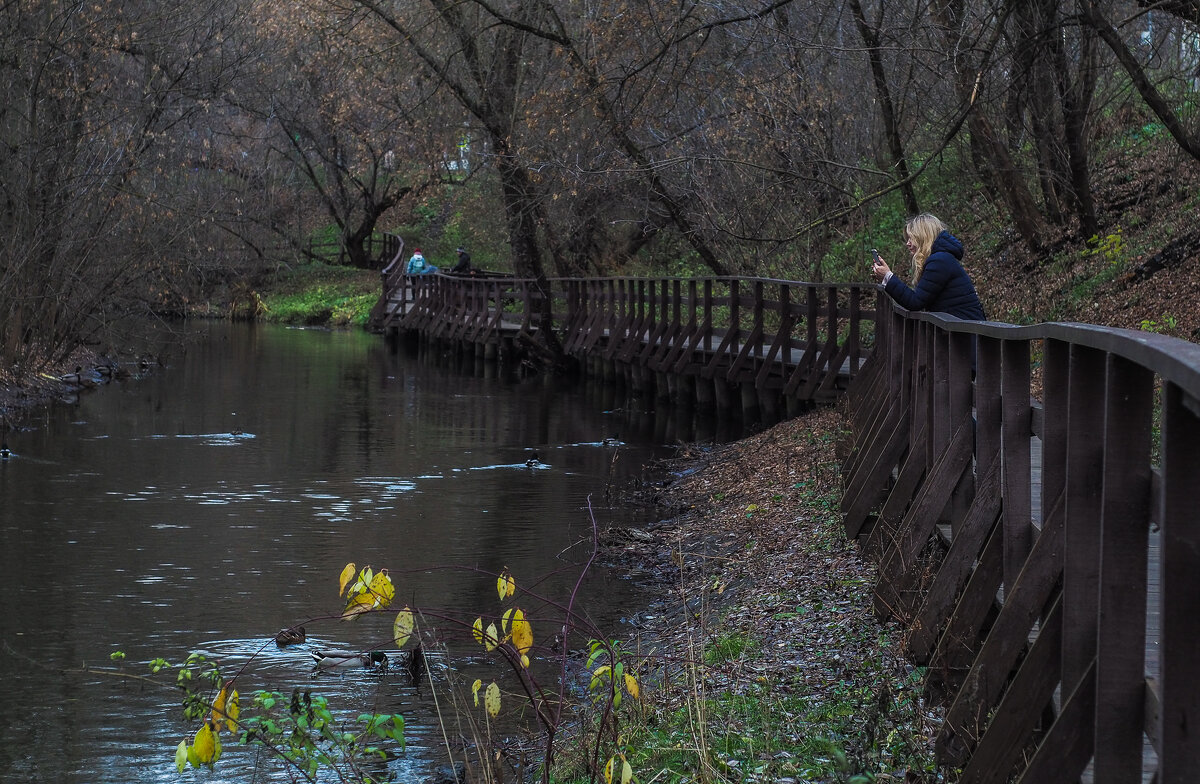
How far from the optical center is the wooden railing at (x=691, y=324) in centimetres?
1914

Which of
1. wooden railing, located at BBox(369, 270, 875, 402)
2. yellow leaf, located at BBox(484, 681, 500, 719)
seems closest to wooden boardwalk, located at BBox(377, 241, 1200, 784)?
yellow leaf, located at BBox(484, 681, 500, 719)

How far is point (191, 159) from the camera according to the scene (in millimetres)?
34312

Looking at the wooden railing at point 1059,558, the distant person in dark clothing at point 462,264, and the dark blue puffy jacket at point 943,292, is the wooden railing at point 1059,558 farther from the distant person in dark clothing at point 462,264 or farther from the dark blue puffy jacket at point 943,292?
the distant person in dark clothing at point 462,264

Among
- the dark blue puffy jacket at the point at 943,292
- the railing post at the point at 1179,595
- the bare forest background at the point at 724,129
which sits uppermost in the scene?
the bare forest background at the point at 724,129

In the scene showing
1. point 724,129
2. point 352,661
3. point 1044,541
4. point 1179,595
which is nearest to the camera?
point 1179,595

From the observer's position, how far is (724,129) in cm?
2395

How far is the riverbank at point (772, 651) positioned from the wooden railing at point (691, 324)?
495 cm

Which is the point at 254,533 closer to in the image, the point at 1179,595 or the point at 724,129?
the point at 1179,595

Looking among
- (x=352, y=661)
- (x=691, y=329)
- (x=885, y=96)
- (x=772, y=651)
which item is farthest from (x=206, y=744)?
(x=691, y=329)

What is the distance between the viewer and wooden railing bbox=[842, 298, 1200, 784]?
9.04ft

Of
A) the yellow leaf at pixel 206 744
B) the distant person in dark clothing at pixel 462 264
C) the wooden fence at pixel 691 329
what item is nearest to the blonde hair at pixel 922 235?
the yellow leaf at pixel 206 744

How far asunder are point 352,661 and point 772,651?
8.57ft

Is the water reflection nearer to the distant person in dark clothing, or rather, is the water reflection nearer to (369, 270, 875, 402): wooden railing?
(369, 270, 875, 402): wooden railing

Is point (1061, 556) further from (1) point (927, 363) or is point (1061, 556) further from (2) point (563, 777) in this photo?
(1) point (927, 363)
